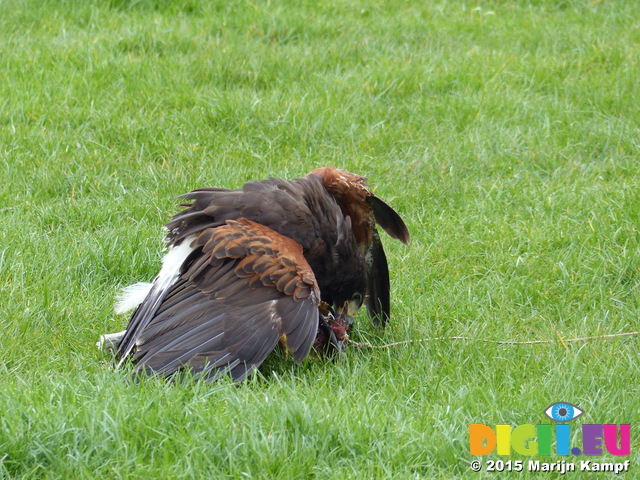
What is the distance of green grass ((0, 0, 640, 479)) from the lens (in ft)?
11.5

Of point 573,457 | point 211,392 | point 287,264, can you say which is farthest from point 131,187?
point 573,457

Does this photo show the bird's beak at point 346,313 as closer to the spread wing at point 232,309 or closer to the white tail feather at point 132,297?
the spread wing at point 232,309

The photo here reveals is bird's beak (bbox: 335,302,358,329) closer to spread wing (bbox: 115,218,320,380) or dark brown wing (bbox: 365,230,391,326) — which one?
dark brown wing (bbox: 365,230,391,326)

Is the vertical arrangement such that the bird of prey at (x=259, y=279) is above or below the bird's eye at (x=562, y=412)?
above

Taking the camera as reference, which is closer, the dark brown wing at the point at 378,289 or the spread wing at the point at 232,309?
the spread wing at the point at 232,309

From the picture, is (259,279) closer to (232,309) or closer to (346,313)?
(232,309)

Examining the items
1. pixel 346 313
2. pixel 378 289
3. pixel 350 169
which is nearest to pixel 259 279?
pixel 346 313

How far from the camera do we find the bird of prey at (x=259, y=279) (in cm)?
405

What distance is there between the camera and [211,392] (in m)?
3.74

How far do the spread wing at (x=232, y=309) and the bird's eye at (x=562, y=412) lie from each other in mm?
1122

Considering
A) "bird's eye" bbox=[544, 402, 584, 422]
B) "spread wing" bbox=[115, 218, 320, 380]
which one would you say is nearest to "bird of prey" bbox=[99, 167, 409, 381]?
"spread wing" bbox=[115, 218, 320, 380]

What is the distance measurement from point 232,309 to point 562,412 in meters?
1.58

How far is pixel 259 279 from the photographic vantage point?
4195mm

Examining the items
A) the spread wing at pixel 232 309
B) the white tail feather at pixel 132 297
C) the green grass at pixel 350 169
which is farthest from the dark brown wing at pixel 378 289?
the white tail feather at pixel 132 297
